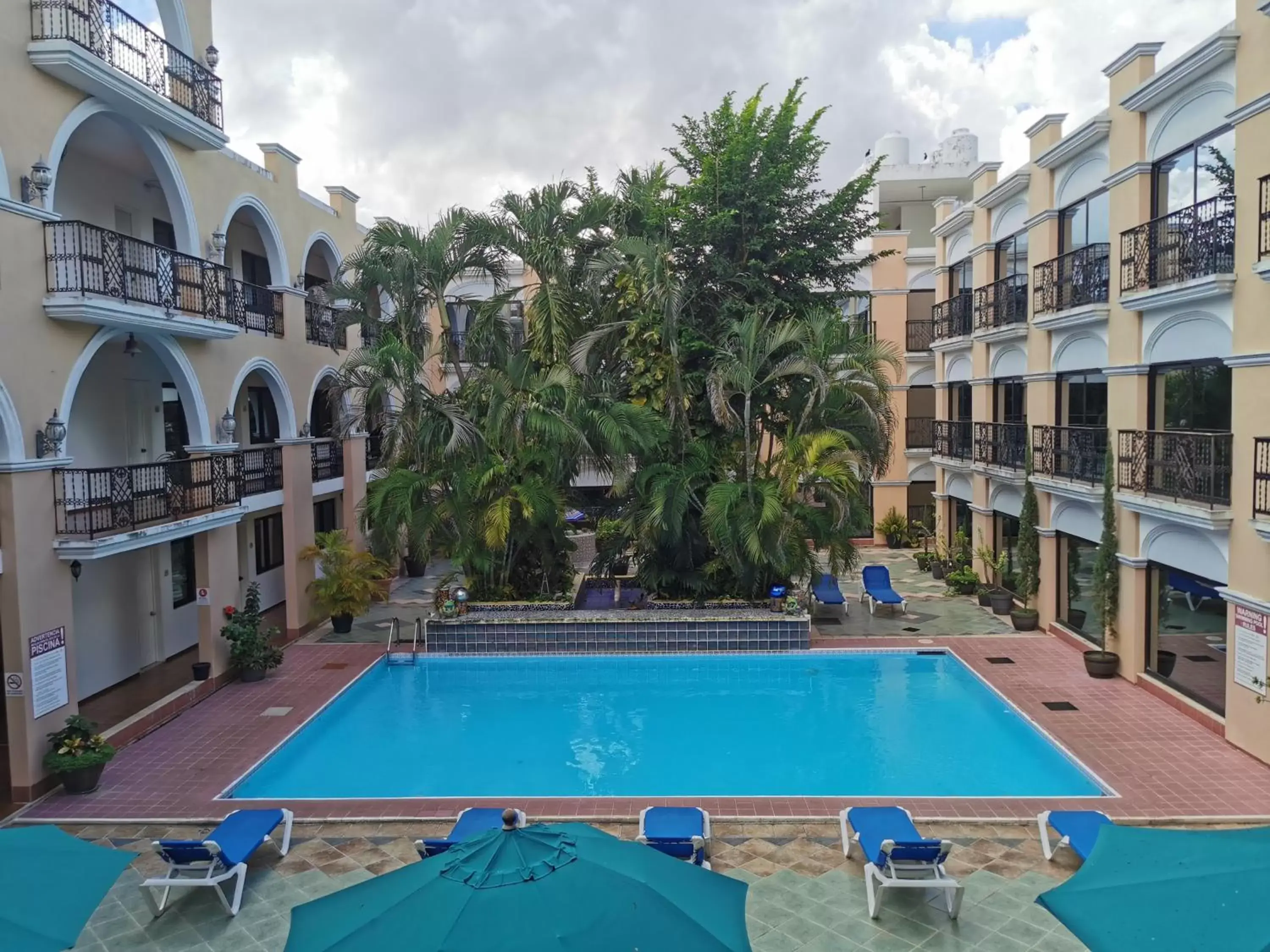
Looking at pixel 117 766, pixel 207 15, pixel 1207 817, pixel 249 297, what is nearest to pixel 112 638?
pixel 117 766

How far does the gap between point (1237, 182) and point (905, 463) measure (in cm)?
1759

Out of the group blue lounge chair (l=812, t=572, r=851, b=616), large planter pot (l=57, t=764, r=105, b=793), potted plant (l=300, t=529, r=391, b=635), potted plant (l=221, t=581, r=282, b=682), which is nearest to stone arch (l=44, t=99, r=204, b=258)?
potted plant (l=221, t=581, r=282, b=682)

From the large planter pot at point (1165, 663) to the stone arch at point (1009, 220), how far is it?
937cm

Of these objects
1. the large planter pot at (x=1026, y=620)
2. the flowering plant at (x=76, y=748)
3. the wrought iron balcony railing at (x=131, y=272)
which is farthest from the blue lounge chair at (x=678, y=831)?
the large planter pot at (x=1026, y=620)

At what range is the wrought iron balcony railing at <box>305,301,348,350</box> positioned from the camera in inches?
799

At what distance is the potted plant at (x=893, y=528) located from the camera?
28375mm

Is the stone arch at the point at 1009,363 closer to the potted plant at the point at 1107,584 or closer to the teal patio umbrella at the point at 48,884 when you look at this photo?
the potted plant at the point at 1107,584

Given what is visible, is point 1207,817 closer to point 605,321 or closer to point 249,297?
point 605,321

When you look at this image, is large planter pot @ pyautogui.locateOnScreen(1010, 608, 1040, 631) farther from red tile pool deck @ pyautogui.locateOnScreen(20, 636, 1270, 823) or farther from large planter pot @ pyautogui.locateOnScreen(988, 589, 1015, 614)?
red tile pool deck @ pyautogui.locateOnScreen(20, 636, 1270, 823)

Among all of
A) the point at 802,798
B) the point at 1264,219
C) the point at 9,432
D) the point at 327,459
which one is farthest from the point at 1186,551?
the point at 327,459

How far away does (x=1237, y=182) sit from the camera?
1170 cm

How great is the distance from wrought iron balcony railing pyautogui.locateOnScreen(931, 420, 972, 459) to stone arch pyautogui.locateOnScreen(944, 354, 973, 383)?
43.1 inches

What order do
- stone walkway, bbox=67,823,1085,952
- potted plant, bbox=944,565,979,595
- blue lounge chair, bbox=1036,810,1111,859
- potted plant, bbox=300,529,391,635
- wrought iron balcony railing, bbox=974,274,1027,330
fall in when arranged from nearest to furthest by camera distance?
Result: stone walkway, bbox=67,823,1085,952 < blue lounge chair, bbox=1036,810,1111,859 < potted plant, bbox=300,529,391,635 < wrought iron balcony railing, bbox=974,274,1027,330 < potted plant, bbox=944,565,979,595

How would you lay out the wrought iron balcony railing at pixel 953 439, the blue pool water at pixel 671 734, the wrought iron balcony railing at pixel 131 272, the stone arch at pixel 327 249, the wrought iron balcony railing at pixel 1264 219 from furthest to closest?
1. the wrought iron balcony railing at pixel 953 439
2. the stone arch at pixel 327 249
3. the blue pool water at pixel 671 734
4. the wrought iron balcony railing at pixel 131 272
5. the wrought iron balcony railing at pixel 1264 219
